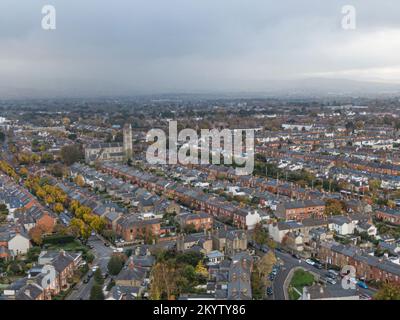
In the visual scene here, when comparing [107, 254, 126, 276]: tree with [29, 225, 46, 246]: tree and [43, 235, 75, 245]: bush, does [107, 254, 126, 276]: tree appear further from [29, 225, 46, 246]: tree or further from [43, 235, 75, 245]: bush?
[29, 225, 46, 246]: tree

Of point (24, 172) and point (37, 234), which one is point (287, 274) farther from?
point (24, 172)

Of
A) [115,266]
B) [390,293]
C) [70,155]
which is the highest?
[70,155]

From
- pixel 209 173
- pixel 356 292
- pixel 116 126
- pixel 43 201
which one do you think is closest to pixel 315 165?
pixel 209 173

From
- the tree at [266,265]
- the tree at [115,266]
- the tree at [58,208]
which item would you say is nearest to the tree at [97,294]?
the tree at [115,266]

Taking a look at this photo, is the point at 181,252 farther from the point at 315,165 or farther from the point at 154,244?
the point at 315,165

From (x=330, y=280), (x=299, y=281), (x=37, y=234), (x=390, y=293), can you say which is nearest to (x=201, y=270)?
(x=299, y=281)

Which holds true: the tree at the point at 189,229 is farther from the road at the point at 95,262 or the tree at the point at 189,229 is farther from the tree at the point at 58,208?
the tree at the point at 58,208
